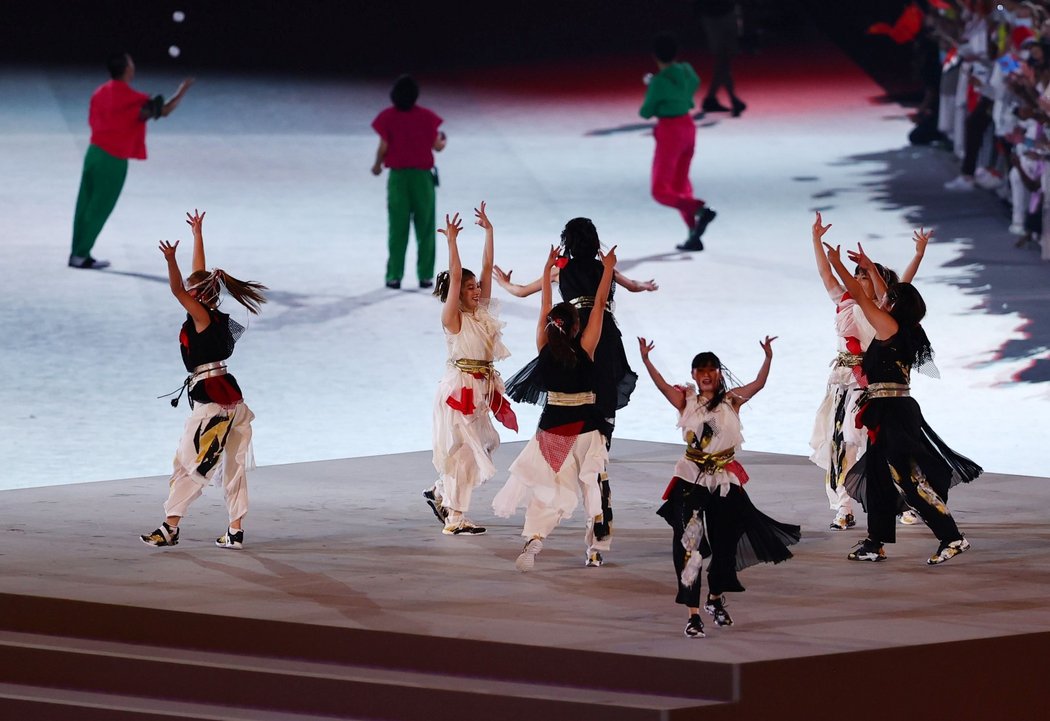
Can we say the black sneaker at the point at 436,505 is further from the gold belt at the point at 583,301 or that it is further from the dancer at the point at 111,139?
the dancer at the point at 111,139

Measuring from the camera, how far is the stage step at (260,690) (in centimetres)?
570

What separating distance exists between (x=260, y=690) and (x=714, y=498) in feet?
5.45

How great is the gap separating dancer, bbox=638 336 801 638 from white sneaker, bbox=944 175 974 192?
1066 cm

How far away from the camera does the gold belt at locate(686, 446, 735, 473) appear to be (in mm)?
6438

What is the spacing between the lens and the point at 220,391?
748cm

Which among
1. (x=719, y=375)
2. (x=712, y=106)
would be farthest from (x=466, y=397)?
(x=712, y=106)

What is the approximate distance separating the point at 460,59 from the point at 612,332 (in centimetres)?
1472

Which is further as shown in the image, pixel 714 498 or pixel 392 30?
pixel 392 30

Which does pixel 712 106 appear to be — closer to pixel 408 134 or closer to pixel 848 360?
pixel 408 134

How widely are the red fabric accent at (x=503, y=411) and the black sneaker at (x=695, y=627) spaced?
79.4 inches

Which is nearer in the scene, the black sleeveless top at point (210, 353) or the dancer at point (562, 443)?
the dancer at point (562, 443)

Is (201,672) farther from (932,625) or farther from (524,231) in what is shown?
(524,231)

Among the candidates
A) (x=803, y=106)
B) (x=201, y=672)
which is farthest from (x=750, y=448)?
(x=803, y=106)

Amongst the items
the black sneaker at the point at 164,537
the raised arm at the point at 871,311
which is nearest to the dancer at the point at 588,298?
the raised arm at the point at 871,311
